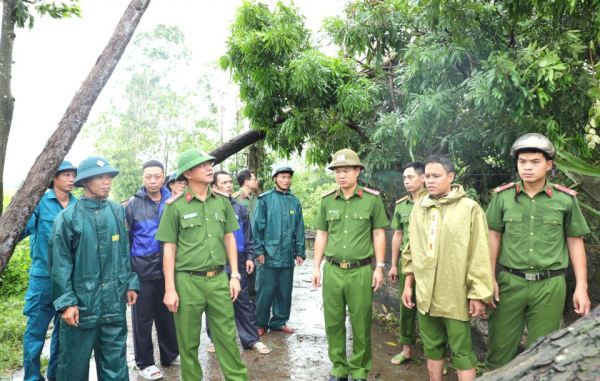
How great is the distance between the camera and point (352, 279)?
385cm

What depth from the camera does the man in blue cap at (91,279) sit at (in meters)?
3.18

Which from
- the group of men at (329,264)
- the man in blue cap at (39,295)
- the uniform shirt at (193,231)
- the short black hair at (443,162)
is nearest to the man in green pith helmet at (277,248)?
the group of men at (329,264)

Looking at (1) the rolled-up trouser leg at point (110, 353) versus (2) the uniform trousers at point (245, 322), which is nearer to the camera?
(1) the rolled-up trouser leg at point (110, 353)

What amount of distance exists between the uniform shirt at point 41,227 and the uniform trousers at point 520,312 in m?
3.81

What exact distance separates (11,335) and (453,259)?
207 inches

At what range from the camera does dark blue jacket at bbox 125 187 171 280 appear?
165 inches

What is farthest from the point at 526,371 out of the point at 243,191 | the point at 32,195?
the point at 243,191

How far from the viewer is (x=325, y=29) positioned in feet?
17.7

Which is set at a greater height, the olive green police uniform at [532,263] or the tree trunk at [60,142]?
the tree trunk at [60,142]

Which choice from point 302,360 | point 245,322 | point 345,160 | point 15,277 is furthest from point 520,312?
point 15,277

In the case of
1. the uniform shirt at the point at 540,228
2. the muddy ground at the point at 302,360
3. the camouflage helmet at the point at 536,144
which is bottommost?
the muddy ground at the point at 302,360

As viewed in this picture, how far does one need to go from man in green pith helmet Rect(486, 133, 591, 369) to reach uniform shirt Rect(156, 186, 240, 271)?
2224 millimetres

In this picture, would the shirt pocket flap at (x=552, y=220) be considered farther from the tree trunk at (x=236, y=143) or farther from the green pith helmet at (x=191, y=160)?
the tree trunk at (x=236, y=143)

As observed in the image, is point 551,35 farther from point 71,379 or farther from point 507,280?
point 71,379
